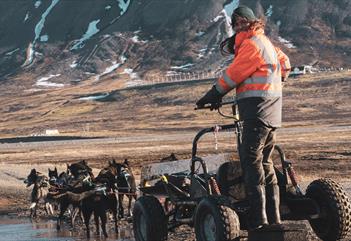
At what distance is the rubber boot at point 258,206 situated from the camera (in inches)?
291

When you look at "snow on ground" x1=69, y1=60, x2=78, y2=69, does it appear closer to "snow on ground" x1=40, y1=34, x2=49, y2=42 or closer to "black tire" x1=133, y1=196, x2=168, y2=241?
"snow on ground" x1=40, y1=34, x2=49, y2=42

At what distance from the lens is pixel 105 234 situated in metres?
13.4

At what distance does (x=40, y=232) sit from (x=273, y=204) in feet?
26.1

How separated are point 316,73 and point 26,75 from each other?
72.0 m

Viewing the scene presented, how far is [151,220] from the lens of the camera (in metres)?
8.65

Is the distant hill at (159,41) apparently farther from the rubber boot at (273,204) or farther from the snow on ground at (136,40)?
the rubber boot at (273,204)

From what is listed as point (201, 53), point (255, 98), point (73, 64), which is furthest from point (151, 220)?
point (73, 64)

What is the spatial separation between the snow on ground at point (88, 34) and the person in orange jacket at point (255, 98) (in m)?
179

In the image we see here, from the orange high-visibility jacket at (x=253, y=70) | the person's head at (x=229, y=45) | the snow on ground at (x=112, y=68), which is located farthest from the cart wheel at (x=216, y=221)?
the snow on ground at (x=112, y=68)

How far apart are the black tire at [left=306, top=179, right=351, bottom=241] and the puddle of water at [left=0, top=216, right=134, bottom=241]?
14.8 feet

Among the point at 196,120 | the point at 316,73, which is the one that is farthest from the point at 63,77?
the point at 196,120

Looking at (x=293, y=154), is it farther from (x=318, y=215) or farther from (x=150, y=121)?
(x=150, y=121)

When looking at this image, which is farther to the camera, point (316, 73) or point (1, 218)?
point (316, 73)

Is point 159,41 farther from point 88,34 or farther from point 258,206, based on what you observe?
point 258,206
